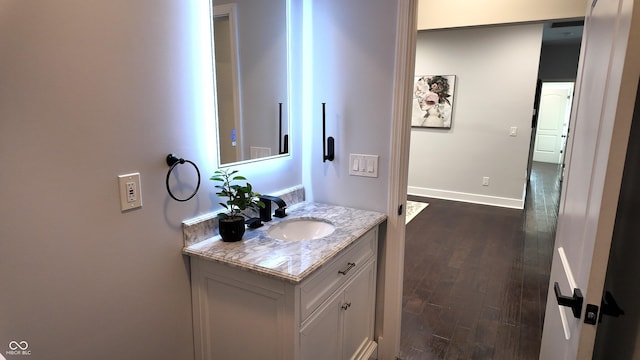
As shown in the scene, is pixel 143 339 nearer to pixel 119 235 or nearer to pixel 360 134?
pixel 119 235

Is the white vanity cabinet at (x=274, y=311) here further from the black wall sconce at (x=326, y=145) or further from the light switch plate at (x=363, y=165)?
the black wall sconce at (x=326, y=145)

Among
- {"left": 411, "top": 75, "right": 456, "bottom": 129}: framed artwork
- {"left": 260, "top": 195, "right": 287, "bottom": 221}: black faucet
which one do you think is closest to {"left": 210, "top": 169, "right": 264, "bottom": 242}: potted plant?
{"left": 260, "top": 195, "right": 287, "bottom": 221}: black faucet

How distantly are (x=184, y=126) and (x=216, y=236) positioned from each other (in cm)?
50

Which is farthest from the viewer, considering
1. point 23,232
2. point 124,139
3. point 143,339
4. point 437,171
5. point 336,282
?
point 437,171

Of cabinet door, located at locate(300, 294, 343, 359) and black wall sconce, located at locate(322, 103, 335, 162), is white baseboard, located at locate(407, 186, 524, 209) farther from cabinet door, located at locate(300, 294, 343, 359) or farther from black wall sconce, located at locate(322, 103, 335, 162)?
cabinet door, located at locate(300, 294, 343, 359)

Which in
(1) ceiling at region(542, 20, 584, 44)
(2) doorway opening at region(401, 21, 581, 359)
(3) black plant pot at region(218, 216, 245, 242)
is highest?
(1) ceiling at region(542, 20, 584, 44)

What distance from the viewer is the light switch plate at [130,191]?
4.14 feet

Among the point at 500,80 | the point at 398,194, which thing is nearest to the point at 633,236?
the point at 398,194

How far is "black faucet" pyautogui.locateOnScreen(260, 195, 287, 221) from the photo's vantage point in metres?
1.84

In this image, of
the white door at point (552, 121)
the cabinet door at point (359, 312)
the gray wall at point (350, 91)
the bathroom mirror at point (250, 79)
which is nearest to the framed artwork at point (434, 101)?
the gray wall at point (350, 91)

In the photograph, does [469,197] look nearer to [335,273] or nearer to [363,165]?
[363,165]

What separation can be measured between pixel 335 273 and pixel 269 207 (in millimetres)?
504

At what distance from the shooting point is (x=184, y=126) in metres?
1.48

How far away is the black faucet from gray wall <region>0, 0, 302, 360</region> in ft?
1.09
